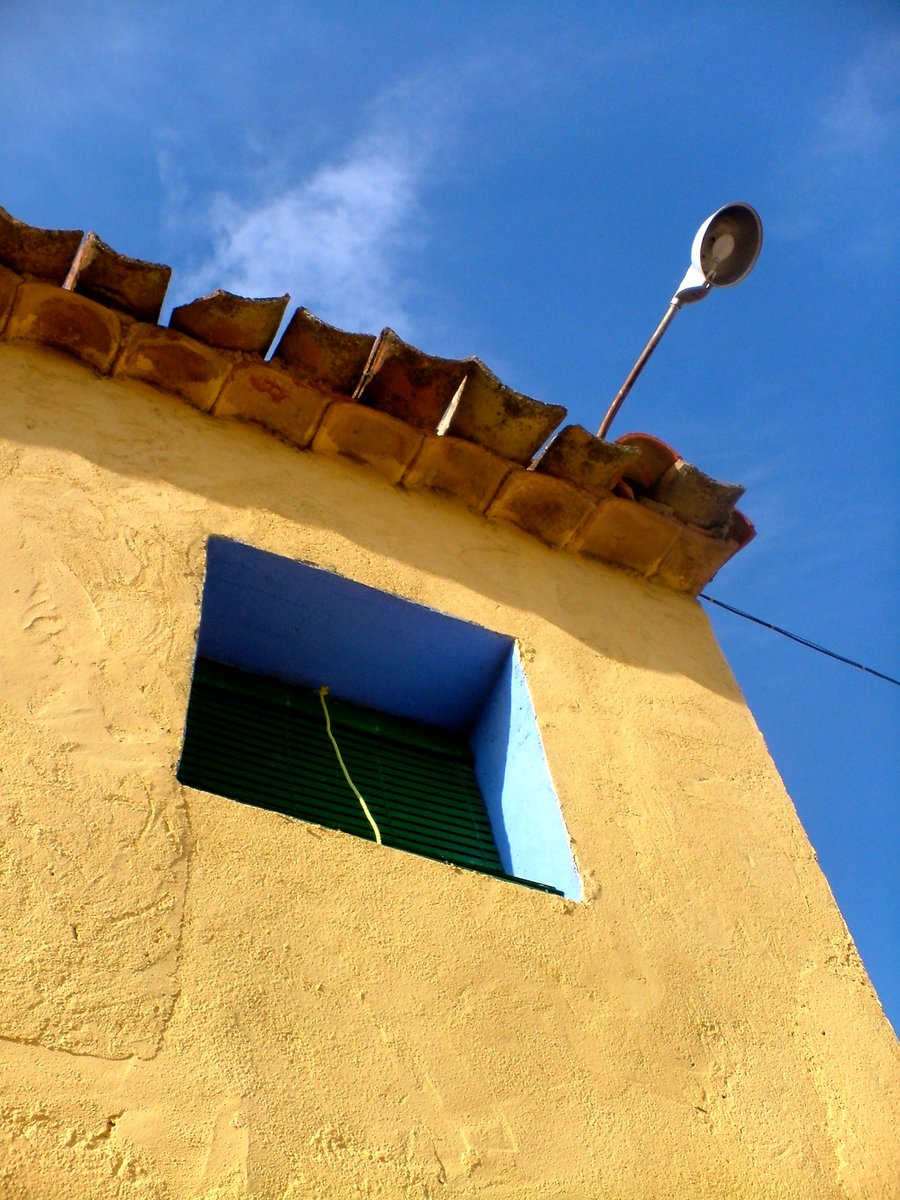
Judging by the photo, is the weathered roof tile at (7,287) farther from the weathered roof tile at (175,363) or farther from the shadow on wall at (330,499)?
the weathered roof tile at (175,363)

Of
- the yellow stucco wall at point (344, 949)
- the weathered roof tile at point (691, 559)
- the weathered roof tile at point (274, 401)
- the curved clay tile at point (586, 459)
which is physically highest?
the curved clay tile at point (586, 459)

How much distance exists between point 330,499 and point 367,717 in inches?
27.9

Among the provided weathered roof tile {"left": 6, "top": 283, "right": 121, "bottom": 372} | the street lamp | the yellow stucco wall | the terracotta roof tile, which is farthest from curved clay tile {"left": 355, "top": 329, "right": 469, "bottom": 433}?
the street lamp

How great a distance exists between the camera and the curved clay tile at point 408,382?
3805 mm

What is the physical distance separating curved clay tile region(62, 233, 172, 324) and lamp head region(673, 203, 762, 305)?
2.16m

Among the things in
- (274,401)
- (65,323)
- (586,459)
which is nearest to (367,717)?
(274,401)

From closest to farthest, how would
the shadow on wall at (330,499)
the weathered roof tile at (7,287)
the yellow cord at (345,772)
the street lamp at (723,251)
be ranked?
the yellow cord at (345,772) < the shadow on wall at (330,499) < the weathered roof tile at (7,287) < the street lamp at (723,251)

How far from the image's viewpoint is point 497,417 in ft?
12.9

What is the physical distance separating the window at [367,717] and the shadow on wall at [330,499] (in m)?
0.23

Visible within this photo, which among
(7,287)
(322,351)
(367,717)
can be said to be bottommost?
(367,717)

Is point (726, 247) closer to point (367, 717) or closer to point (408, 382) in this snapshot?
point (408, 382)

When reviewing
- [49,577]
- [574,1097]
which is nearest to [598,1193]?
[574,1097]

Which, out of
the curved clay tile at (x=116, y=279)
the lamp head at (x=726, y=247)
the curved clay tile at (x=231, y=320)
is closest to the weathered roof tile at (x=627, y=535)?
the lamp head at (x=726, y=247)

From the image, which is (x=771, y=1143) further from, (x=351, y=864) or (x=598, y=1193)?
(x=351, y=864)
